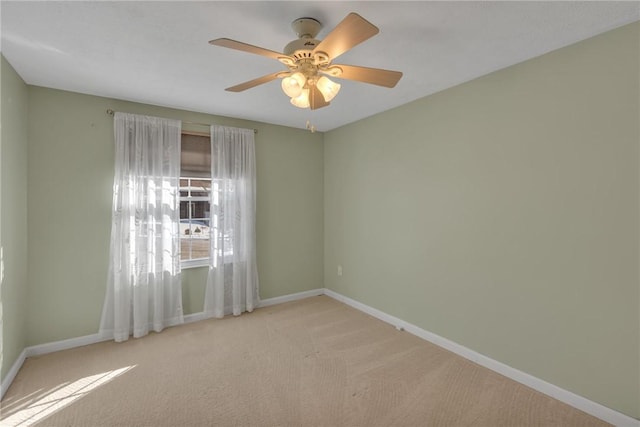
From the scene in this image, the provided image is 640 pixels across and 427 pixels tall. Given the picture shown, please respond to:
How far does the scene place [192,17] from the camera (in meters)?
1.76

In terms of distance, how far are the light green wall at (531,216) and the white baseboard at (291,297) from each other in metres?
1.25

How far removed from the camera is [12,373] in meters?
2.40

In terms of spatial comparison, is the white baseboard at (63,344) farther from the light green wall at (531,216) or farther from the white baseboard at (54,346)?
the light green wall at (531,216)

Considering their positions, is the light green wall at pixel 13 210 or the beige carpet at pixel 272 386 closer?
the beige carpet at pixel 272 386

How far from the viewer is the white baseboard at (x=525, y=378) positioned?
1.93 metres

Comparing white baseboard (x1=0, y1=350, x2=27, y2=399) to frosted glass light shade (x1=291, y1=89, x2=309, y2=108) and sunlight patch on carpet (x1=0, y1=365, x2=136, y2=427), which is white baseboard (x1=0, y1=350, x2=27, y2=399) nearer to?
sunlight patch on carpet (x1=0, y1=365, x2=136, y2=427)

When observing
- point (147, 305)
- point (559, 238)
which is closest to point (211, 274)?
point (147, 305)

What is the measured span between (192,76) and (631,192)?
128 inches

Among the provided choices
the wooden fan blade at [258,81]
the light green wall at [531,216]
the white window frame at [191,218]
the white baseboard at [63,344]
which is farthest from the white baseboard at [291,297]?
the wooden fan blade at [258,81]

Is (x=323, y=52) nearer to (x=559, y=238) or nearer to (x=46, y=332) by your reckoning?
(x=559, y=238)

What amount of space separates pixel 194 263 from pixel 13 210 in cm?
166

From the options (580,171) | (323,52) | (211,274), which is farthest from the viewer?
(211,274)

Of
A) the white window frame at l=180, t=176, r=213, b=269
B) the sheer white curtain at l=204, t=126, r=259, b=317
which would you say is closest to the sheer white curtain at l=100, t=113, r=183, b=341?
the white window frame at l=180, t=176, r=213, b=269

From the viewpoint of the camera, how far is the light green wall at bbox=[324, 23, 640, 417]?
1905 millimetres
